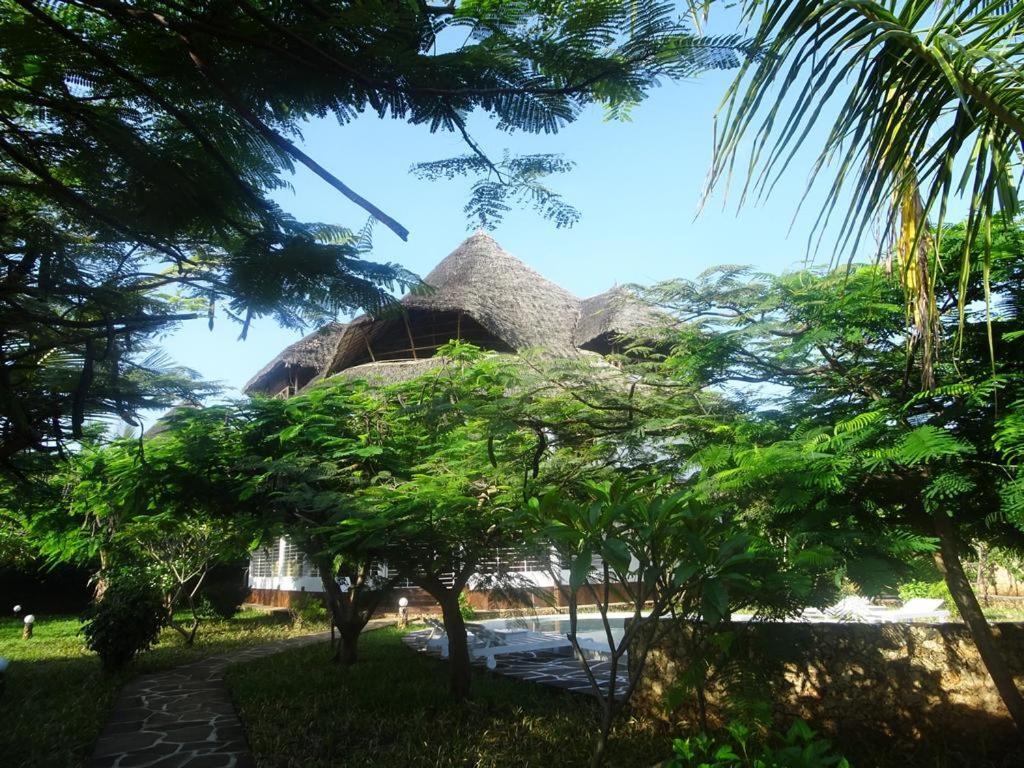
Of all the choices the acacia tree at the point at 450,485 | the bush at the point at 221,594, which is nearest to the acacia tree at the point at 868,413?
the acacia tree at the point at 450,485

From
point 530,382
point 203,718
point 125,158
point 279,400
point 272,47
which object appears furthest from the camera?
point 279,400

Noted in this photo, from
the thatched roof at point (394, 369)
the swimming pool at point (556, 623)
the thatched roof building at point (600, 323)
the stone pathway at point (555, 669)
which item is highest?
the thatched roof building at point (600, 323)

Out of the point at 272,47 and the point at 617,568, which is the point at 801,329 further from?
the point at 272,47

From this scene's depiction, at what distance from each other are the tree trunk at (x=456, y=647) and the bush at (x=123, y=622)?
17.3ft

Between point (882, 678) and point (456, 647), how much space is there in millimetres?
4048

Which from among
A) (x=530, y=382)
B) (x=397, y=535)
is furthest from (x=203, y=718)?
(x=530, y=382)

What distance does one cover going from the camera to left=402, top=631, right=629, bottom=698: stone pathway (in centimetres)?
778

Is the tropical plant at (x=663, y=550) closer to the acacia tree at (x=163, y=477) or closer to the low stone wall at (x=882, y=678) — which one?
the low stone wall at (x=882, y=678)

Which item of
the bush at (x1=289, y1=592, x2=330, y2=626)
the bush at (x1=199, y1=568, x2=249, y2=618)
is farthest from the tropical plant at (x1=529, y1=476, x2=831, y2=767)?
the bush at (x1=199, y1=568, x2=249, y2=618)

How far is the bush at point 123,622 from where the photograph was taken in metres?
9.38

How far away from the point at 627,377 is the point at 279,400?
4251 mm

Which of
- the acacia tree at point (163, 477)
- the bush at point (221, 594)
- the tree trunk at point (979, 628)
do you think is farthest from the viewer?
the bush at point (221, 594)

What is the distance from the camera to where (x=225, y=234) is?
7.49 ft

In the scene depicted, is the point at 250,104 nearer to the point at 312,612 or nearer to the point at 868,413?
the point at 868,413
